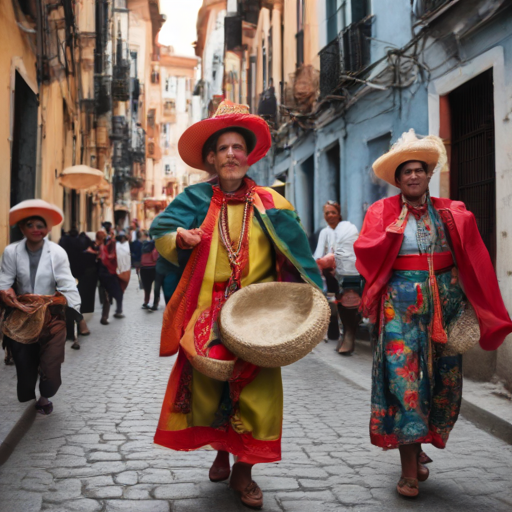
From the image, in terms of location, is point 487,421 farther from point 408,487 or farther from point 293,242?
point 293,242

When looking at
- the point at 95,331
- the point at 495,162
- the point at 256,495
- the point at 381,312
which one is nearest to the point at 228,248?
the point at 381,312

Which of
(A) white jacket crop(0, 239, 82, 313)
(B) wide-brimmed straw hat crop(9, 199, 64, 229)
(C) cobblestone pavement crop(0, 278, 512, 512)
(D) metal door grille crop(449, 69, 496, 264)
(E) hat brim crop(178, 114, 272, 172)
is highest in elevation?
(D) metal door grille crop(449, 69, 496, 264)

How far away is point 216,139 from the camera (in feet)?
12.7

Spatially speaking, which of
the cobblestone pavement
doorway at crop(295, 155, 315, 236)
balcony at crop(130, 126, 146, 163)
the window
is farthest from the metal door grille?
balcony at crop(130, 126, 146, 163)

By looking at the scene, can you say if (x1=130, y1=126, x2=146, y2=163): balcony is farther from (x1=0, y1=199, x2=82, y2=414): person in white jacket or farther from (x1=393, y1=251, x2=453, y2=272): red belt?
(x1=393, y1=251, x2=453, y2=272): red belt

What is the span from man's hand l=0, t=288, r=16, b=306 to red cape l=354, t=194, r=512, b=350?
9.52ft

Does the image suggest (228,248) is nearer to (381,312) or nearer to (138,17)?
(381,312)

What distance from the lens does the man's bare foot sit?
3.81 metres

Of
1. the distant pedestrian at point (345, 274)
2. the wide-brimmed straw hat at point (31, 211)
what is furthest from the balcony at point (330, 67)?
the wide-brimmed straw hat at point (31, 211)

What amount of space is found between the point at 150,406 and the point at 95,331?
5549 millimetres

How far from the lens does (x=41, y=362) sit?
17.7 feet

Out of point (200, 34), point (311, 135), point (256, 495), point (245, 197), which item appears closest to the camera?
point (256, 495)

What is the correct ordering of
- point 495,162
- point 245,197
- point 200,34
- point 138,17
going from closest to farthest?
point 245,197 → point 495,162 → point 200,34 → point 138,17

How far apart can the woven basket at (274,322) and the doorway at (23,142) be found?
29.8 ft
